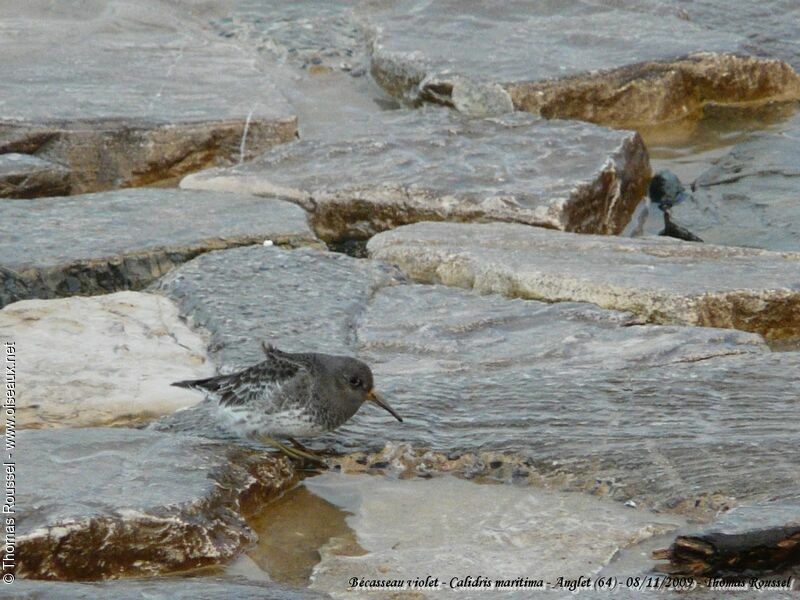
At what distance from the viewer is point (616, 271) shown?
5188mm

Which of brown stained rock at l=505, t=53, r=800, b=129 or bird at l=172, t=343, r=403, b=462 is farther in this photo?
brown stained rock at l=505, t=53, r=800, b=129

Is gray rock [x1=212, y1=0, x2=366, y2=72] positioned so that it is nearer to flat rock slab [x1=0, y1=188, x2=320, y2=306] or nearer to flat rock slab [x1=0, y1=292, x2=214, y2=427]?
flat rock slab [x1=0, y1=188, x2=320, y2=306]

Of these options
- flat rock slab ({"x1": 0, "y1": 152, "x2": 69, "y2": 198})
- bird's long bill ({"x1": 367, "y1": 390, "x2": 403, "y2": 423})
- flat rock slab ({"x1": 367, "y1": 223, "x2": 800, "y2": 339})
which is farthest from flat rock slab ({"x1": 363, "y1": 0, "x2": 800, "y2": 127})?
bird's long bill ({"x1": 367, "y1": 390, "x2": 403, "y2": 423})

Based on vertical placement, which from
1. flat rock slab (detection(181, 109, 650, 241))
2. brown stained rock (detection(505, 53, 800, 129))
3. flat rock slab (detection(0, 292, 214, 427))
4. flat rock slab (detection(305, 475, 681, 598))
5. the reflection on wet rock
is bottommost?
the reflection on wet rock

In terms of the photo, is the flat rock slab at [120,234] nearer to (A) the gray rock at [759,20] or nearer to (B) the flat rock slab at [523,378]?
(B) the flat rock slab at [523,378]

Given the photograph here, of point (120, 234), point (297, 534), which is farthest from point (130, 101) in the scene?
point (297, 534)

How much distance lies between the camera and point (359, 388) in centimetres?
405

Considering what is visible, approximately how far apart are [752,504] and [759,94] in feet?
14.5

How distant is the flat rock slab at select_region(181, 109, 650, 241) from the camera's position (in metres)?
5.93

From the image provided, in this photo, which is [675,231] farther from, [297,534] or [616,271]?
[297,534]

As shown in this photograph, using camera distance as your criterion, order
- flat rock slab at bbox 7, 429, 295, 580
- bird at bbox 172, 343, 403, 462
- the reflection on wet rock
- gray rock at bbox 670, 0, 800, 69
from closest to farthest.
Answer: flat rock slab at bbox 7, 429, 295, 580 < the reflection on wet rock < bird at bbox 172, 343, 403, 462 < gray rock at bbox 670, 0, 800, 69

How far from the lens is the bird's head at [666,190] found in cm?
650

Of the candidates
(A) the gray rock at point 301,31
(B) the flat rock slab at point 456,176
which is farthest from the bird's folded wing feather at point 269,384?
(A) the gray rock at point 301,31

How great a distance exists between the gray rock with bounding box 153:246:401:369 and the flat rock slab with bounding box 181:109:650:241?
2.08 feet
